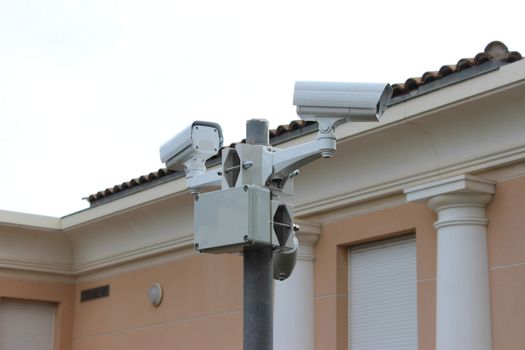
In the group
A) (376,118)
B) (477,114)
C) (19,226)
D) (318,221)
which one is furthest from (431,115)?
(19,226)

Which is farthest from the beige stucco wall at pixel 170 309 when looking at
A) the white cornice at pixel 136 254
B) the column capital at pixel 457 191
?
the column capital at pixel 457 191

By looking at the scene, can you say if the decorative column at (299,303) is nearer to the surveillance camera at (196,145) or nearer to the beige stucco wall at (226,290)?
the beige stucco wall at (226,290)

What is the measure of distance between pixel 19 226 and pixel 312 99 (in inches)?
392

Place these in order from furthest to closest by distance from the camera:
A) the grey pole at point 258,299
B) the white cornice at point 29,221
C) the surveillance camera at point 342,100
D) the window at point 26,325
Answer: the window at point 26,325 → the white cornice at point 29,221 → the surveillance camera at point 342,100 → the grey pole at point 258,299

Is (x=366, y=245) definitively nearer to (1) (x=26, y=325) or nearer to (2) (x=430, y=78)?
(2) (x=430, y=78)

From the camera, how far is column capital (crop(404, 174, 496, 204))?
909 centimetres

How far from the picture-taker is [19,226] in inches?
569

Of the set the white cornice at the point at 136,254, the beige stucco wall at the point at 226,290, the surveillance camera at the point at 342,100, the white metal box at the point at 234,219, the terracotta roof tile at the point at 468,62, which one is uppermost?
the terracotta roof tile at the point at 468,62

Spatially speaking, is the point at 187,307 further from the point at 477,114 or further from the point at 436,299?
the point at 477,114

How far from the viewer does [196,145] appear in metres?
5.74

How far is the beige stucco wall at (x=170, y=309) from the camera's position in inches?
484

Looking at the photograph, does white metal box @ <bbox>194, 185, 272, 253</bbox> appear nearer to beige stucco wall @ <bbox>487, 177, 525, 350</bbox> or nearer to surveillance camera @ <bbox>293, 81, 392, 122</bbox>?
surveillance camera @ <bbox>293, 81, 392, 122</bbox>

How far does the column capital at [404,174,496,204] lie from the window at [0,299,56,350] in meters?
7.11

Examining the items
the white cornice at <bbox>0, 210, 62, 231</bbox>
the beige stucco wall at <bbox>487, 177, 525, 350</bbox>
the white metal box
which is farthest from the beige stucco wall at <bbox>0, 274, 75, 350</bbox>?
the white metal box
